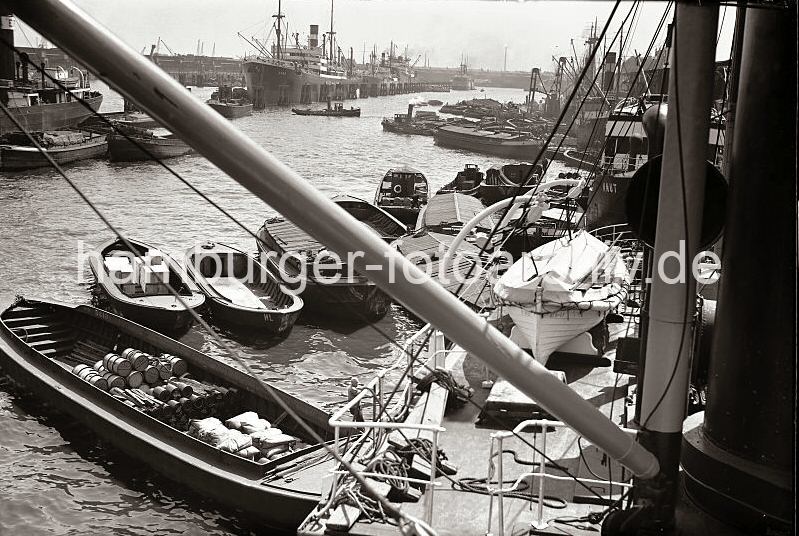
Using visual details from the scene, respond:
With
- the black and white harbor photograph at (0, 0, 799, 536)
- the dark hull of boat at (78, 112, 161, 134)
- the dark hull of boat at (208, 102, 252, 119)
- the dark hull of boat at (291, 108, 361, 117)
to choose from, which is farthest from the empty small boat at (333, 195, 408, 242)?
the dark hull of boat at (291, 108, 361, 117)

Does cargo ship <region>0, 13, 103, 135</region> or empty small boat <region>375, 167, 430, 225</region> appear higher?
cargo ship <region>0, 13, 103, 135</region>

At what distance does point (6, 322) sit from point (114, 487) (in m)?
9.27

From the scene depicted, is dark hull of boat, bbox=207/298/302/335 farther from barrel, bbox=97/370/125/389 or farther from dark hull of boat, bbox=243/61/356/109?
dark hull of boat, bbox=243/61/356/109

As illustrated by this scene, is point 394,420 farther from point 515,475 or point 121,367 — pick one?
point 121,367

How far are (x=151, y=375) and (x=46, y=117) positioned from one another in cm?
6719

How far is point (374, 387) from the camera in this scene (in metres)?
12.3

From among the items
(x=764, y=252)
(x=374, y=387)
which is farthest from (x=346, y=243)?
(x=374, y=387)

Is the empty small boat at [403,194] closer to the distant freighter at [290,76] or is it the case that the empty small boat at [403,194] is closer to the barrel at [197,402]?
the barrel at [197,402]

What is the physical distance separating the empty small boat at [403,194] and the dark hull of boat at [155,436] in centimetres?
2340

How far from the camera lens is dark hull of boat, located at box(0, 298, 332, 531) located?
15.9 meters

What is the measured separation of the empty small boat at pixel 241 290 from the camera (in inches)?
1148

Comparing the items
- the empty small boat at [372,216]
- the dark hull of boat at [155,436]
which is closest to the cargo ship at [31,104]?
the empty small boat at [372,216]

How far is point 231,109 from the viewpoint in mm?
117750

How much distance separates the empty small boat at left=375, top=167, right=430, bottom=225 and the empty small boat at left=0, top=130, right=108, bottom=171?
90.2ft
